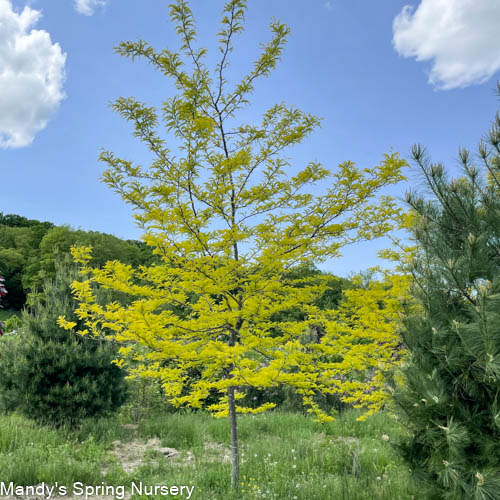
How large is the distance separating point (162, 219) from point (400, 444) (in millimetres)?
3017

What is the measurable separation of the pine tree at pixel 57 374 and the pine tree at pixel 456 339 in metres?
5.96

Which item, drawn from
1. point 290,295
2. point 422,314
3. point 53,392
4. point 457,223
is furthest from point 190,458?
point 457,223

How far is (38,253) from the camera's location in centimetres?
4125

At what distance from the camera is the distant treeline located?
31.9 metres

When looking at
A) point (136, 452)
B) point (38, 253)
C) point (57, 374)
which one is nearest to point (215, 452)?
point (136, 452)

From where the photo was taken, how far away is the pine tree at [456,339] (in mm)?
2693

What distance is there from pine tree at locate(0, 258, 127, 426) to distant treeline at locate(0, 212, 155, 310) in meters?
20.3

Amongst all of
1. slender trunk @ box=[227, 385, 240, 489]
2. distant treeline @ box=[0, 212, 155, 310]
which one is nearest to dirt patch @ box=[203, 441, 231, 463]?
slender trunk @ box=[227, 385, 240, 489]

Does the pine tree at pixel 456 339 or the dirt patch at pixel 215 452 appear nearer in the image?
the pine tree at pixel 456 339

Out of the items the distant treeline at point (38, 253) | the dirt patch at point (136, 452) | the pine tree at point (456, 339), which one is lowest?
the dirt patch at point (136, 452)

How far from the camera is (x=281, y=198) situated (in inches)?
198

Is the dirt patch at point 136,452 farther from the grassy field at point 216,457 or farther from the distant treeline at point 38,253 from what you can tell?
the distant treeline at point 38,253

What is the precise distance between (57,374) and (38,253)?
38.4 m

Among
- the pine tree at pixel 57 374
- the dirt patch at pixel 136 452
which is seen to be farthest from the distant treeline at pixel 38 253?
the dirt patch at pixel 136 452
